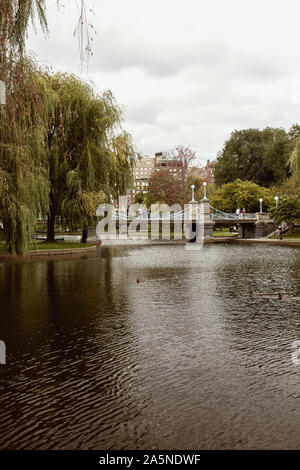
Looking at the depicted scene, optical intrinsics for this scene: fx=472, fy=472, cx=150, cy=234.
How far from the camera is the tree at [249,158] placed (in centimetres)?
7019

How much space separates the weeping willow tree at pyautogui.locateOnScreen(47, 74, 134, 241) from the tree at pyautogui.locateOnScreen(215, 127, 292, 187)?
43.7 m

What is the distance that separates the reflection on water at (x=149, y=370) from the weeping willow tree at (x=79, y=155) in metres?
14.4

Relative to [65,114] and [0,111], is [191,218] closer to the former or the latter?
[65,114]

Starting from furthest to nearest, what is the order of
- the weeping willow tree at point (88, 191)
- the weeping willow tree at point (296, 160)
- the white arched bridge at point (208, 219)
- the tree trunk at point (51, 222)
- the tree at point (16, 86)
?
the white arched bridge at point (208, 219) < the weeping willow tree at point (296, 160) < the tree trunk at point (51, 222) < the weeping willow tree at point (88, 191) < the tree at point (16, 86)

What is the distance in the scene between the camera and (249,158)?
7112 cm

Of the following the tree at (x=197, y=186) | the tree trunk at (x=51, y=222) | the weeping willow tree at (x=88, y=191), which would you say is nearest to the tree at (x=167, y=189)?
the tree at (x=197, y=186)

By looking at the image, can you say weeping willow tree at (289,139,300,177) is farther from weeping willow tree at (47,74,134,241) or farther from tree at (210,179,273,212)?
tree at (210,179,273,212)

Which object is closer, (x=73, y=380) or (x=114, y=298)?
(x=73, y=380)

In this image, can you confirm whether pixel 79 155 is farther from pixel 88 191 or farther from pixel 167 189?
pixel 167 189

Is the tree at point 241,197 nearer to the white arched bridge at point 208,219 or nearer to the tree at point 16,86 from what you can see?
the white arched bridge at point 208,219

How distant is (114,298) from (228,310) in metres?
3.39
